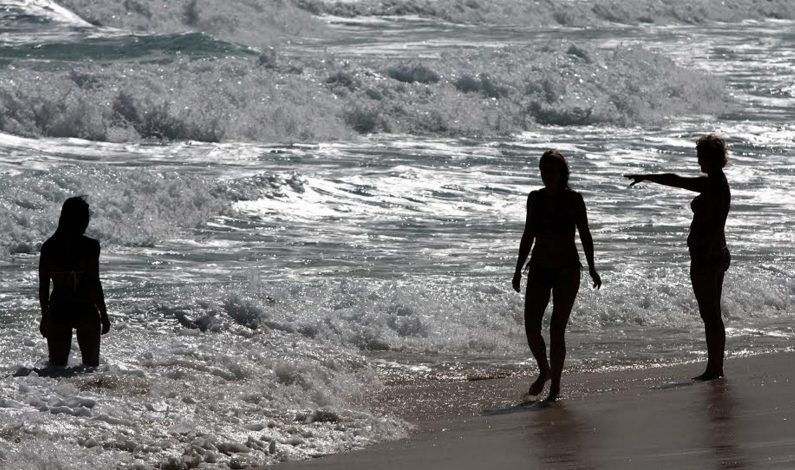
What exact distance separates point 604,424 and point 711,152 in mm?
1973

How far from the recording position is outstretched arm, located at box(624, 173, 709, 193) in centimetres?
819

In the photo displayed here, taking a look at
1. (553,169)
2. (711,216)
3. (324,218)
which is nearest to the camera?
(553,169)

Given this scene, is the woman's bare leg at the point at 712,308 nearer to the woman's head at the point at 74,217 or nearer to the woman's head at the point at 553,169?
the woman's head at the point at 553,169

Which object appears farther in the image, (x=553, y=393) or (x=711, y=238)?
(x=711, y=238)

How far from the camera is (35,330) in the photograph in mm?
9859

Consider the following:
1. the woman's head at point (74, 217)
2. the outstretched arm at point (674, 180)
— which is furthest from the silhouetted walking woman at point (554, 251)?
the woman's head at point (74, 217)

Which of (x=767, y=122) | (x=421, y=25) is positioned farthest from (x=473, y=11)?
(x=767, y=122)

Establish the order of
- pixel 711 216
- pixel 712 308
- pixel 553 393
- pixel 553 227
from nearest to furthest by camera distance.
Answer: pixel 553 227 → pixel 553 393 → pixel 711 216 → pixel 712 308

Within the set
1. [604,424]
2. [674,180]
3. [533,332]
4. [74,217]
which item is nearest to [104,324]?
[74,217]

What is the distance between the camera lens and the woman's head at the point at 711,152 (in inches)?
339

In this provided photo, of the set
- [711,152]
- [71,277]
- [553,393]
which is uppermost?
[711,152]

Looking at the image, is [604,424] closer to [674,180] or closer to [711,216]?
[674,180]

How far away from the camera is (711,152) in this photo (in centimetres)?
862

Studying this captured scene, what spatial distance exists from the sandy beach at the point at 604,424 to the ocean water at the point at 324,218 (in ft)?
1.11
